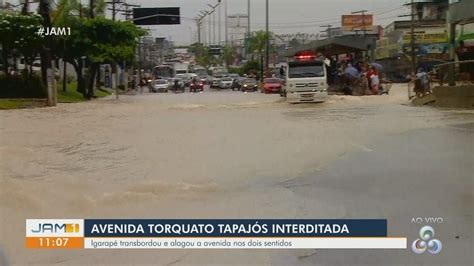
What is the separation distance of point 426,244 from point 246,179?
4.43 metres

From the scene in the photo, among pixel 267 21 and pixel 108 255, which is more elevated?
pixel 267 21

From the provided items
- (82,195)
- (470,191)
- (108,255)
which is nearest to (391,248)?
(108,255)

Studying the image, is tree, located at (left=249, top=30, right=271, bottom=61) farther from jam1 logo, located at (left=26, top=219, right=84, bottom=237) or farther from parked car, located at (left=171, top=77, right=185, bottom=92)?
jam1 logo, located at (left=26, top=219, right=84, bottom=237)

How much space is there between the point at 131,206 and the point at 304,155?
4.74 meters

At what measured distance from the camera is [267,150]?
12789 mm

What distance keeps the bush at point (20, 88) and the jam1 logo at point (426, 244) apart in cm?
3104

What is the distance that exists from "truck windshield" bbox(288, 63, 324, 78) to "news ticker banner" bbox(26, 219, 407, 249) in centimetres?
2360

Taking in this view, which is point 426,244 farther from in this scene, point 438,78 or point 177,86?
point 177,86

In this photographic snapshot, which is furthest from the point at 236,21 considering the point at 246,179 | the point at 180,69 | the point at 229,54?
the point at 246,179

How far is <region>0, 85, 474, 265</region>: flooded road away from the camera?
5.78 meters

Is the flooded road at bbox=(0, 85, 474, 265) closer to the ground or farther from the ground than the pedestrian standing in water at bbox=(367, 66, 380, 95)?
closer to the ground

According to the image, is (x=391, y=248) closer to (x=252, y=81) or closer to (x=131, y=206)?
(x=131, y=206)

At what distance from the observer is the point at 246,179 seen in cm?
983

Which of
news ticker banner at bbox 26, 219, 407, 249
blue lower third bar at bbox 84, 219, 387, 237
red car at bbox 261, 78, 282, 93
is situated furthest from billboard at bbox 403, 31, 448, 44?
news ticker banner at bbox 26, 219, 407, 249
